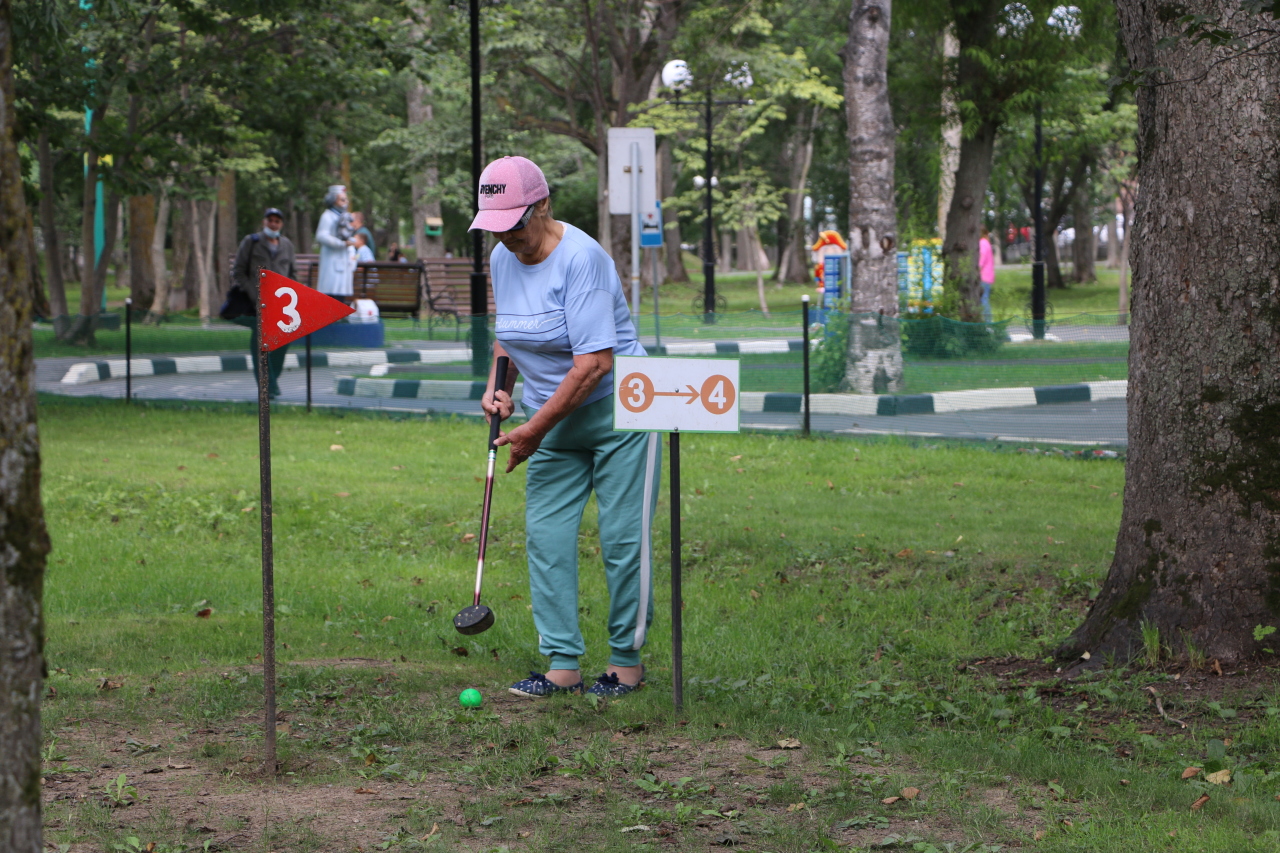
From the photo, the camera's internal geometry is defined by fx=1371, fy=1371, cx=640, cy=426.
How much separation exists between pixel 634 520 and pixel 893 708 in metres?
1.09

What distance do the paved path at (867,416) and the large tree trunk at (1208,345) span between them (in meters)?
6.68

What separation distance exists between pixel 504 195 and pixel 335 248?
1520 cm

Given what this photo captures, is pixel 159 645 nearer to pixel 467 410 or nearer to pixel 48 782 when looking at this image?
pixel 48 782

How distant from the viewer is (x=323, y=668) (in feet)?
16.5

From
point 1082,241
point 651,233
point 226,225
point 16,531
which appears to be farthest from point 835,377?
point 1082,241

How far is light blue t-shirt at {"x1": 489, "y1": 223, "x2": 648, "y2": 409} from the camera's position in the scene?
4562mm

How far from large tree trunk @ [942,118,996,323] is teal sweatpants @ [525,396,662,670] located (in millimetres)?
16709

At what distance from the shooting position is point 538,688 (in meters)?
4.79

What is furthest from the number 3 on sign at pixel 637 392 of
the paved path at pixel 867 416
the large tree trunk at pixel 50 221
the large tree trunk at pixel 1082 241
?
the large tree trunk at pixel 1082 241

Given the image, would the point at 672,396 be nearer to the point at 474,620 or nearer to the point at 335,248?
the point at 474,620

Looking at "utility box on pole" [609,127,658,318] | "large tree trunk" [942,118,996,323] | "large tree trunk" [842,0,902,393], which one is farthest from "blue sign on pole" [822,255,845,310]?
"large tree trunk" [842,0,902,393]

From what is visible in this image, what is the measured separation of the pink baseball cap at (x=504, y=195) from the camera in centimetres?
446

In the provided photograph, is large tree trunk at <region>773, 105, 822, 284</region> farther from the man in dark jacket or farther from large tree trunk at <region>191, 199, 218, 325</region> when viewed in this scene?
the man in dark jacket

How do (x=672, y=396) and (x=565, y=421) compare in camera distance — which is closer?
(x=672, y=396)
